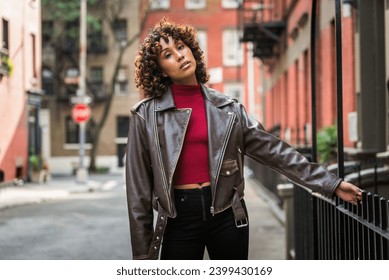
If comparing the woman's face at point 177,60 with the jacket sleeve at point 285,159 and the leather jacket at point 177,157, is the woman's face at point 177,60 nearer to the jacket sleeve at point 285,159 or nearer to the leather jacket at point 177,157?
the leather jacket at point 177,157

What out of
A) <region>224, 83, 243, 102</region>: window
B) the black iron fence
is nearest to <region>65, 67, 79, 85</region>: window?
<region>224, 83, 243, 102</region>: window

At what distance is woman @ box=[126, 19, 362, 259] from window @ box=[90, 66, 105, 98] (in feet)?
109

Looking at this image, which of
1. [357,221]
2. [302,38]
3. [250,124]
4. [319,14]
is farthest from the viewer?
[302,38]

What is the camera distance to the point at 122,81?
118 feet

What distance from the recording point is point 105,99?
36000mm

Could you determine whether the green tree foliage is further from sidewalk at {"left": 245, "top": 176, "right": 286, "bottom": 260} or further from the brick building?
sidewalk at {"left": 245, "top": 176, "right": 286, "bottom": 260}

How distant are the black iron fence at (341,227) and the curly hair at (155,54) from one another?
0.93 m

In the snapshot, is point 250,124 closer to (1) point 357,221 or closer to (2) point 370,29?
(1) point 357,221

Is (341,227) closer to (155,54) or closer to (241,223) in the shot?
(241,223)

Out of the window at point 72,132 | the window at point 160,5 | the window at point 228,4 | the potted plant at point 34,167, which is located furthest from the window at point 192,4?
the potted plant at point 34,167

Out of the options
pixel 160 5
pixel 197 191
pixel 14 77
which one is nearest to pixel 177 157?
pixel 197 191

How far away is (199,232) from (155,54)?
737mm
